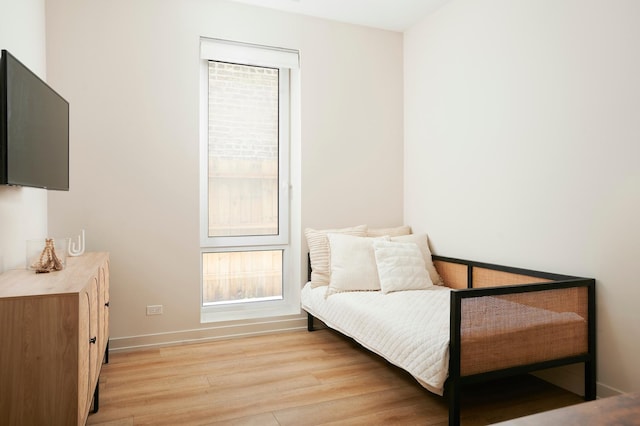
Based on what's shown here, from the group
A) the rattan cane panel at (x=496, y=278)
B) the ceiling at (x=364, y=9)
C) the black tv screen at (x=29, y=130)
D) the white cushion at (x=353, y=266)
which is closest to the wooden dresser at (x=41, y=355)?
the black tv screen at (x=29, y=130)

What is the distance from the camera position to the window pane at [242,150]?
3727mm

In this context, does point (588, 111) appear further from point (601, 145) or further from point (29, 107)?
point (29, 107)

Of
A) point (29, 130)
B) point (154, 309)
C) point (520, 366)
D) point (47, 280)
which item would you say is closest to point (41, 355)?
point (47, 280)

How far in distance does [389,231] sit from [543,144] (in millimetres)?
1549

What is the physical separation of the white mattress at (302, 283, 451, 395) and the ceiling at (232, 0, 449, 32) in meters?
2.31

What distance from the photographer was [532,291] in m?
2.27

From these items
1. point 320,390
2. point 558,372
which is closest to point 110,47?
point 320,390

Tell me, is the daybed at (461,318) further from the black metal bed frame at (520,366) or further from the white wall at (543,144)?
the white wall at (543,144)

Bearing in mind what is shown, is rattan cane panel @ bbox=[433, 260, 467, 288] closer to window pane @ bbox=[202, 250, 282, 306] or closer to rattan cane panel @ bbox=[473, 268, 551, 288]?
rattan cane panel @ bbox=[473, 268, 551, 288]

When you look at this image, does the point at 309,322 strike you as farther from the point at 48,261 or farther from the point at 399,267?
the point at 48,261

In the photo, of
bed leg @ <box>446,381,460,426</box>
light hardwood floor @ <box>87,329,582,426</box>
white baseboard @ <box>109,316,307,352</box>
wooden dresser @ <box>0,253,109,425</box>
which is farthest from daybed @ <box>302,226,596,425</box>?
wooden dresser @ <box>0,253,109,425</box>

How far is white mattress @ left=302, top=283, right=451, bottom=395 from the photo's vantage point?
2.14 metres

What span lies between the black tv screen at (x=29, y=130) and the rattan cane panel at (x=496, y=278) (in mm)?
2814

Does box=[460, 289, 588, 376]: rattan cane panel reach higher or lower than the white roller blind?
lower
